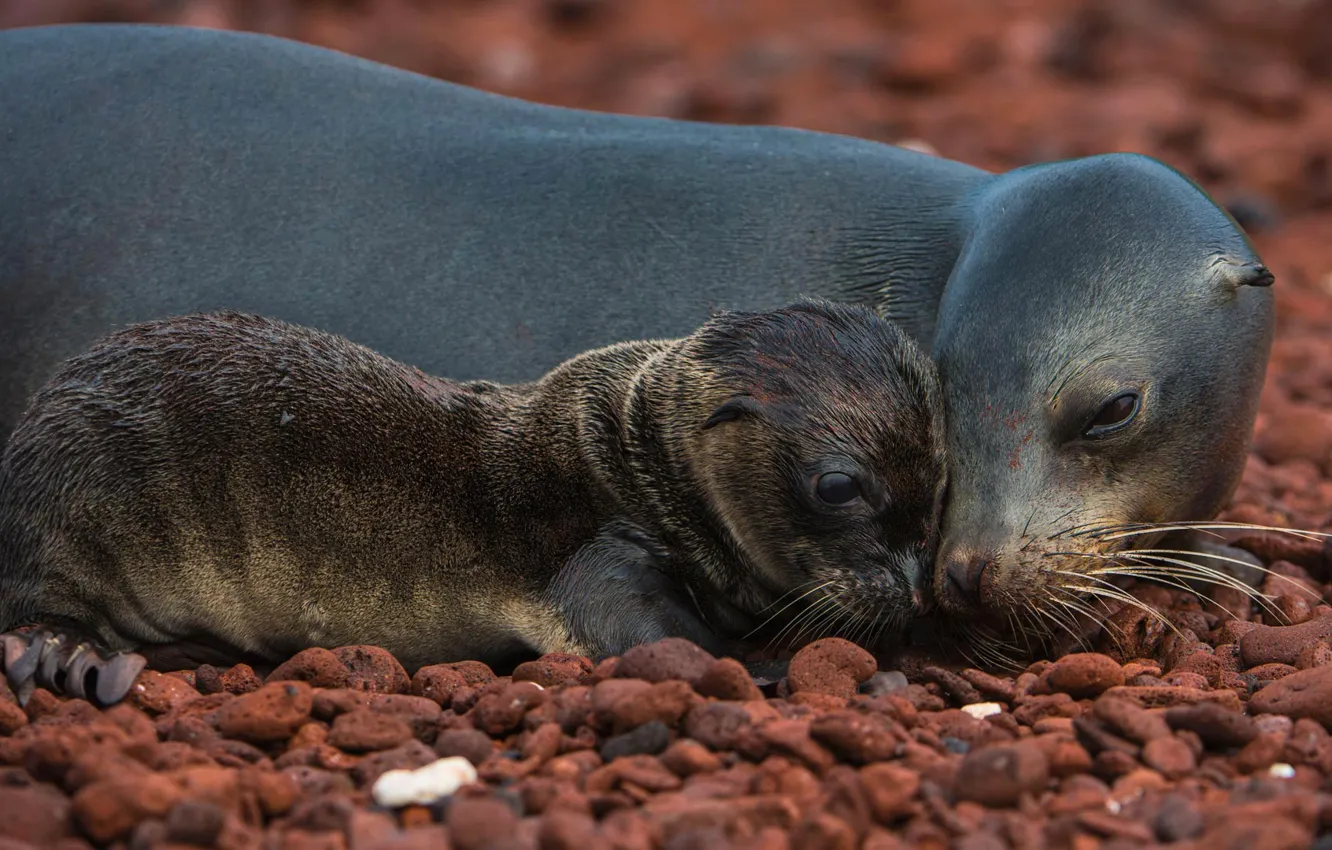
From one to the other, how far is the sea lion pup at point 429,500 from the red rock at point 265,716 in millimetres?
743

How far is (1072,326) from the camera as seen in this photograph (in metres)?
5.24

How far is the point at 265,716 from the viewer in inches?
157

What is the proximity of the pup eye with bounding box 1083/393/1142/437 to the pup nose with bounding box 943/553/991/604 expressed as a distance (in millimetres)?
564

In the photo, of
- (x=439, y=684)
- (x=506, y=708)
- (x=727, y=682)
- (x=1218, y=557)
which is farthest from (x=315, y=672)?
(x=1218, y=557)

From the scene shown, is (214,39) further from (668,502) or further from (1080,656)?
(1080,656)

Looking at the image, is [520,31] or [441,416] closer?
[441,416]

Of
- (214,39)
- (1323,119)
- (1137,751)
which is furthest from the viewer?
(1323,119)

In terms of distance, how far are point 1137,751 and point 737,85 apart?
9.79 m

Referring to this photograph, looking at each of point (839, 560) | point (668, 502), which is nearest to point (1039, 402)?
point (839, 560)

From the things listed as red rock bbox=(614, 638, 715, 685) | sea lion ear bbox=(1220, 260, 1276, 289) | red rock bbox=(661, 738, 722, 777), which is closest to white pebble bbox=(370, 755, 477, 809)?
red rock bbox=(661, 738, 722, 777)

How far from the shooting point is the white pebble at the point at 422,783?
355 cm

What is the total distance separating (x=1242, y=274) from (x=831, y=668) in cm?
194

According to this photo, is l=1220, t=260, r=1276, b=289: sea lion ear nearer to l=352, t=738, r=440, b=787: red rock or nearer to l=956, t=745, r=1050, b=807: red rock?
l=956, t=745, r=1050, b=807: red rock

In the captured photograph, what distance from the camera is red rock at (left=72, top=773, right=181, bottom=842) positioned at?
3.29 m
